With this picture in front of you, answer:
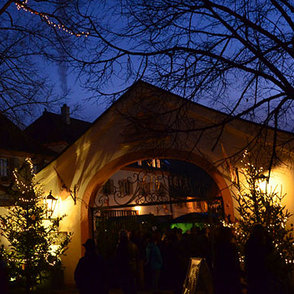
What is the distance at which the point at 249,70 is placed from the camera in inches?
259

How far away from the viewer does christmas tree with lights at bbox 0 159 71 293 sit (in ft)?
36.3

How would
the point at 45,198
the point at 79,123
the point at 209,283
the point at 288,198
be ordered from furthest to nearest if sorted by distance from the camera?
the point at 79,123, the point at 45,198, the point at 288,198, the point at 209,283

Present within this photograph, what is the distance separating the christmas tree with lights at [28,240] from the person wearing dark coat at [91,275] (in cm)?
540

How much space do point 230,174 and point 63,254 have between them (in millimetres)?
5803

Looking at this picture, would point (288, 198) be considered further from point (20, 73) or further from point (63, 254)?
point (20, 73)

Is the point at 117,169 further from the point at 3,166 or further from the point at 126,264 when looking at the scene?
the point at 3,166

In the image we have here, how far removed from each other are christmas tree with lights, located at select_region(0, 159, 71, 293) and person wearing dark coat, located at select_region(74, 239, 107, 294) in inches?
213

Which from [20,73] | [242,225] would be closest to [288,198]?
[242,225]

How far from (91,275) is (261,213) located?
4.59m

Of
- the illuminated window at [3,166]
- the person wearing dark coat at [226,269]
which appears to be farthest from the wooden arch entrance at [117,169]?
the illuminated window at [3,166]

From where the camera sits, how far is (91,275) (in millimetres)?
6164

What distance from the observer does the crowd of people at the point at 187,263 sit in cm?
586

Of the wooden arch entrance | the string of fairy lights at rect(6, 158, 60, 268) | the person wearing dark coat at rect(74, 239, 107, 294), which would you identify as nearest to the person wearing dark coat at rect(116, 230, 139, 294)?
the person wearing dark coat at rect(74, 239, 107, 294)

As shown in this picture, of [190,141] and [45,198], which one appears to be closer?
[190,141]
